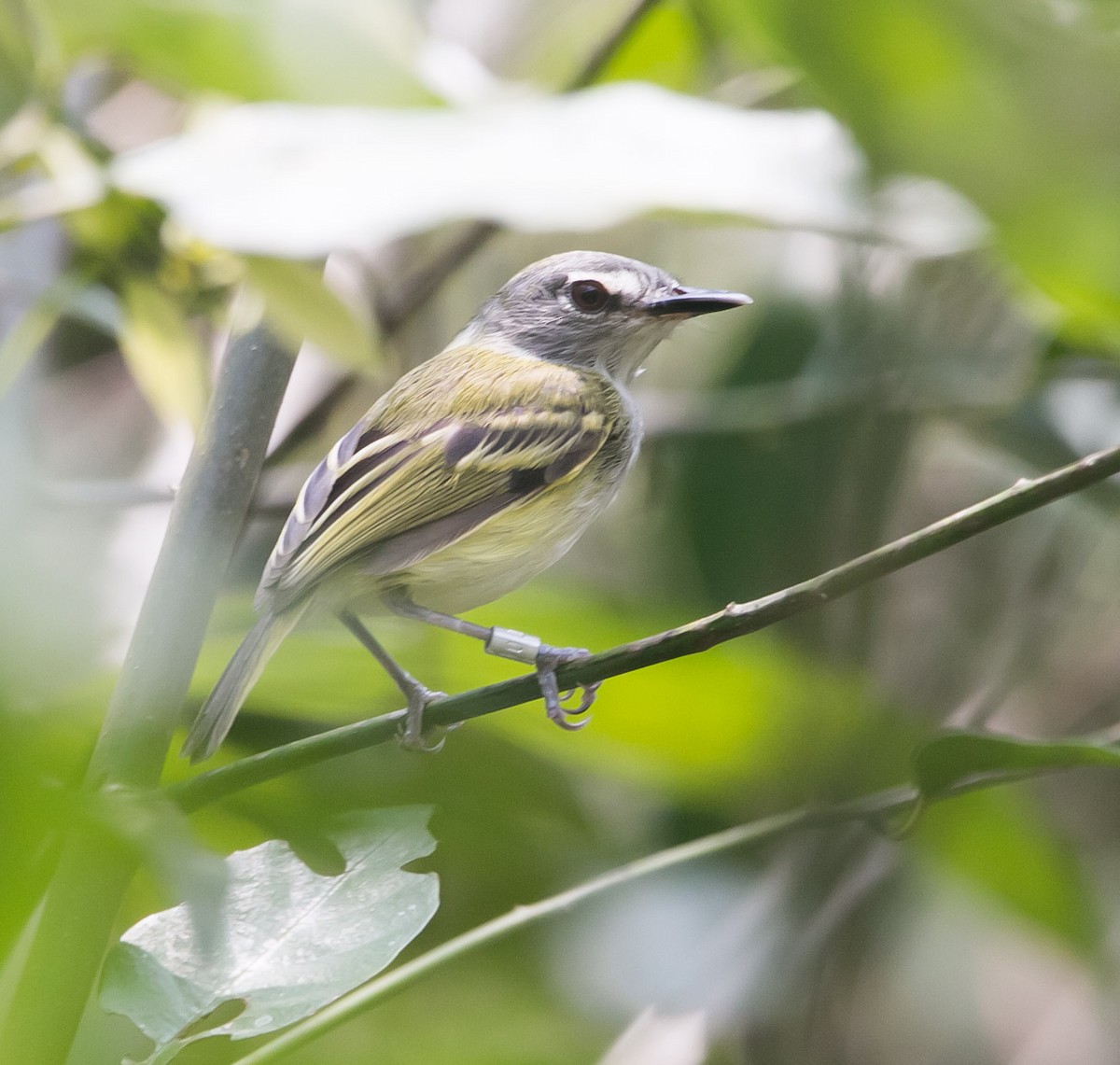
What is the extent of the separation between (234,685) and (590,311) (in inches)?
25.2

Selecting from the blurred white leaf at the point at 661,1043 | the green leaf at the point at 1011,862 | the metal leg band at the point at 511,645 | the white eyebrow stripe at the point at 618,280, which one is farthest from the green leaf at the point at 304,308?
the green leaf at the point at 1011,862

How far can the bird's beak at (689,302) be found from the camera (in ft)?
3.80

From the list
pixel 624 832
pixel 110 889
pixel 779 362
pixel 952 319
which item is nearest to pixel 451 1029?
pixel 110 889

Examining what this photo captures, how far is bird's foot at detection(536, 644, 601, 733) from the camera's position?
0.78 metres

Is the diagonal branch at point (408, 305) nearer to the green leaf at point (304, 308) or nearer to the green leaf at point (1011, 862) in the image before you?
the green leaf at point (304, 308)

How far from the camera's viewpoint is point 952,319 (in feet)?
7.80

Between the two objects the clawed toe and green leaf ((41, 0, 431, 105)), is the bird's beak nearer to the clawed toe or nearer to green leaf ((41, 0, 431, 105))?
green leaf ((41, 0, 431, 105))

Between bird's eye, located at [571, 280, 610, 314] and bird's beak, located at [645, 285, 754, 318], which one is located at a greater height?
bird's beak, located at [645, 285, 754, 318]

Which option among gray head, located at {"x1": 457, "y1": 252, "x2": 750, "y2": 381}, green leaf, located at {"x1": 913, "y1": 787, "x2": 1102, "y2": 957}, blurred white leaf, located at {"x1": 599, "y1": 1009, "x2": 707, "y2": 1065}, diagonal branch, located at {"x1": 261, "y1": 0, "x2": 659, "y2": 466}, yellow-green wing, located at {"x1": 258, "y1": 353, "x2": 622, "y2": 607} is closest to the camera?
yellow-green wing, located at {"x1": 258, "y1": 353, "x2": 622, "y2": 607}

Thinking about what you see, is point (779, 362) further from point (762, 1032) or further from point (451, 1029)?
point (451, 1029)

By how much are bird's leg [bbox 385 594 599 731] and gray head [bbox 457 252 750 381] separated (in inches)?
13.8

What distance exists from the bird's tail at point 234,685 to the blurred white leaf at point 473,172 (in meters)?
0.32

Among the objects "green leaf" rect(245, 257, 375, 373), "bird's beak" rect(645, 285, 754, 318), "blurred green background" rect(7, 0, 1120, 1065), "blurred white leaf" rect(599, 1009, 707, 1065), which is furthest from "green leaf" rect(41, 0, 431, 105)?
"blurred white leaf" rect(599, 1009, 707, 1065)

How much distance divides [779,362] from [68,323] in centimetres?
132
